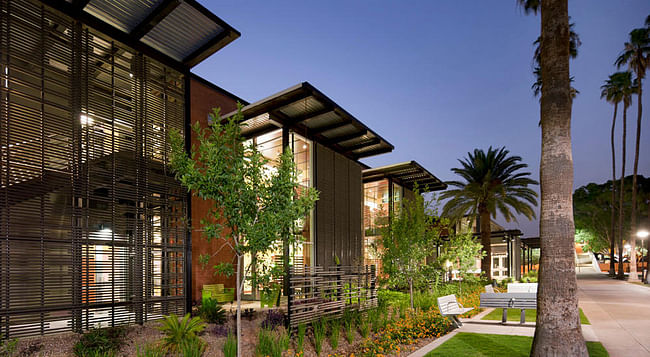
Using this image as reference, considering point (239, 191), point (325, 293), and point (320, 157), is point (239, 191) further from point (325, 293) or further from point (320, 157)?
point (320, 157)

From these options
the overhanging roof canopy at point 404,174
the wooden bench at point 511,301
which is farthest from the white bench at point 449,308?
the overhanging roof canopy at point 404,174

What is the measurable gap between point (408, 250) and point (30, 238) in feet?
34.8

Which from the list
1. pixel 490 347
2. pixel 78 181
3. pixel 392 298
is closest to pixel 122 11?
pixel 78 181

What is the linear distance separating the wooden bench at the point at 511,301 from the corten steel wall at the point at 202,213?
32.7 feet

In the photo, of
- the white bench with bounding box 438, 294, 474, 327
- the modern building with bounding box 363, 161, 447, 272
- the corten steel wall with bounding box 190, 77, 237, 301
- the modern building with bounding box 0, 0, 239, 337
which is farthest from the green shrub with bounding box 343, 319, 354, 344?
the modern building with bounding box 363, 161, 447, 272

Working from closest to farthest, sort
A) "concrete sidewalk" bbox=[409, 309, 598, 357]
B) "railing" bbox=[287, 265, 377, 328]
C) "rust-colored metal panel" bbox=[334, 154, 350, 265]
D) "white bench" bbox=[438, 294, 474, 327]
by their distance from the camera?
"concrete sidewalk" bbox=[409, 309, 598, 357]
"railing" bbox=[287, 265, 377, 328]
"white bench" bbox=[438, 294, 474, 327]
"rust-colored metal panel" bbox=[334, 154, 350, 265]

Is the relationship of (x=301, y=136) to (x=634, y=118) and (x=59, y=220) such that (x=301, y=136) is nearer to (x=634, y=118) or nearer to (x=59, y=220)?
(x=59, y=220)

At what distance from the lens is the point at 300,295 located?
33.6 feet

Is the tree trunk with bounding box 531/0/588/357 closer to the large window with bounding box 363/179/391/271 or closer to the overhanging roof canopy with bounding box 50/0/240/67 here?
the overhanging roof canopy with bounding box 50/0/240/67

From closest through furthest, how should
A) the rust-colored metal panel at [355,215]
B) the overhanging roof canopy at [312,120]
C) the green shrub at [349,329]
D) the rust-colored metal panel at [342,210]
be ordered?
the green shrub at [349,329], the overhanging roof canopy at [312,120], the rust-colored metal panel at [342,210], the rust-colored metal panel at [355,215]

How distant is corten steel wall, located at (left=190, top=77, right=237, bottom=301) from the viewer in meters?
16.7

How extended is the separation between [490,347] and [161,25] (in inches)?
446

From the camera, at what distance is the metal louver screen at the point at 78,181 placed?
25.7 feet

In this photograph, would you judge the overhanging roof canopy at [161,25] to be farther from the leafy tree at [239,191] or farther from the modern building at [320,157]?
the leafy tree at [239,191]
